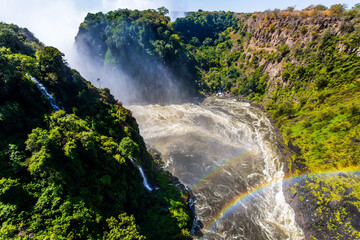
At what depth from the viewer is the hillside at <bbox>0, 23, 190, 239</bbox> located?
16.2 meters

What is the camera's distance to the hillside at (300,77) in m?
27.7

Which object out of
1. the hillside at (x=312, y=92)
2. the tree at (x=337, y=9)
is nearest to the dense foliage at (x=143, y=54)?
the hillside at (x=312, y=92)

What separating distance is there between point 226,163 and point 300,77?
39.6 metres

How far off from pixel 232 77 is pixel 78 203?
7770 centimetres

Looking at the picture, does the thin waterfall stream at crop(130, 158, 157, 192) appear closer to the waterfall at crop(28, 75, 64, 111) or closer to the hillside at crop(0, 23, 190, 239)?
the hillside at crop(0, 23, 190, 239)

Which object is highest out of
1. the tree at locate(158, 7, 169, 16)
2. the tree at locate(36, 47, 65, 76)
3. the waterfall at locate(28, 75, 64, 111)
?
the tree at locate(158, 7, 169, 16)

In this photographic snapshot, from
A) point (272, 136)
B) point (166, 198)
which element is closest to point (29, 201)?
point (166, 198)

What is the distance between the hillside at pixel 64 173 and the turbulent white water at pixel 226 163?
21.0ft

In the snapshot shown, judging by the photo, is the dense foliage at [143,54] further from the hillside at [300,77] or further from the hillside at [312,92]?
the hillside at [312,92]

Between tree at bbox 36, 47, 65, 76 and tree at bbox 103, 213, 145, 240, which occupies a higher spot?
tree at bbox 36, 47, 65, 76

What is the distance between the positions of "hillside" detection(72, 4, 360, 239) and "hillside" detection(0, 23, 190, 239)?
22.3 m

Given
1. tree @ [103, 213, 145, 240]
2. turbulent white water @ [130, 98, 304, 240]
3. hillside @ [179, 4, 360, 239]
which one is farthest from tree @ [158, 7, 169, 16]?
tree @ [103, 213, 145, 240]

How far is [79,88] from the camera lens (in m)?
31.3

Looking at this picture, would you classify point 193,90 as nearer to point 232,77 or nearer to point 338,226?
point 232,77
